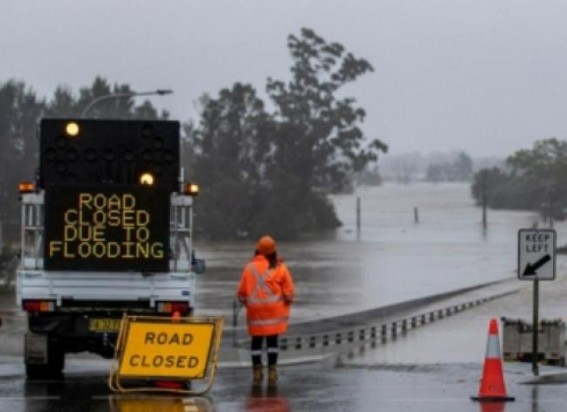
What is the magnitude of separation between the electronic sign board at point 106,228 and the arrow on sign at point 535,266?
4.24 metres

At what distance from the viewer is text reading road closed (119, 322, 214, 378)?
16.4 meters

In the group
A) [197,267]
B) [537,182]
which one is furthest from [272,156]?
[197,267]

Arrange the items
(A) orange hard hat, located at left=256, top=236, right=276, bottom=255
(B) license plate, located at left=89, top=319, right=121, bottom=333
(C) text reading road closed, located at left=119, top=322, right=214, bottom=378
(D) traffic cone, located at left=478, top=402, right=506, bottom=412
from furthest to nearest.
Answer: (B) license plate, located at left=89, top=319, right=121, bottom=333, (A) orange hard hat, located at left=256, top=236, right=276, bottom=255, (C) text reading road closed, located at left=119, top=322, right=214, bottom=378, (D) traffic cone, located at left=478, top=402, right=506, bottom=412

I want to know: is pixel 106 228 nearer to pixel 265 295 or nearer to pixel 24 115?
pixel 265 295

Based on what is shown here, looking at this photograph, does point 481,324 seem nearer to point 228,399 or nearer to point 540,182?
point 228,399

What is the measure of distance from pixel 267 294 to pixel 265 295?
1.1 inches

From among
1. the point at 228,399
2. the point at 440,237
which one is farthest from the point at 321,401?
the point at 440,237

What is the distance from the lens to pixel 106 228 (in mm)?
18891

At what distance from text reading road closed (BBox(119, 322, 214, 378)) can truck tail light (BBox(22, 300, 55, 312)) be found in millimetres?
2511

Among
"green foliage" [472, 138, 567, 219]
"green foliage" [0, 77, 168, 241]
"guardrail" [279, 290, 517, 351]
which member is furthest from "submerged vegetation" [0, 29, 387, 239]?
"guardrail" [279, 290, 517, 351]

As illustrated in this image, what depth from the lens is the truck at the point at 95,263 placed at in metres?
18.8

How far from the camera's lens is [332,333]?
1650 inches

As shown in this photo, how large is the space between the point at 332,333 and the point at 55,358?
76.3 ft

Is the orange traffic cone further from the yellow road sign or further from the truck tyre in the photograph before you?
the truck tyre
